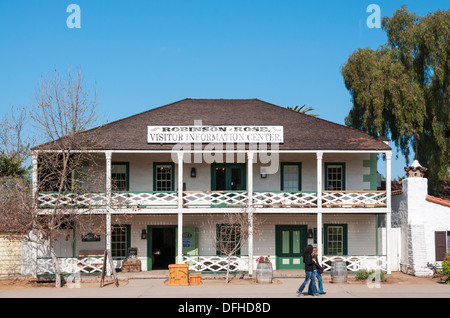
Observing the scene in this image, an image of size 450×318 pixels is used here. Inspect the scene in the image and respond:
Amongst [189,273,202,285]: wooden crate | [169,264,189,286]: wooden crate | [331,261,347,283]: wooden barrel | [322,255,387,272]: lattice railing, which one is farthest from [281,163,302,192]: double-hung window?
[169,264,189,286]: wooden crate

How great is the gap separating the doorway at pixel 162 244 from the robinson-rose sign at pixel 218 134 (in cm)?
424

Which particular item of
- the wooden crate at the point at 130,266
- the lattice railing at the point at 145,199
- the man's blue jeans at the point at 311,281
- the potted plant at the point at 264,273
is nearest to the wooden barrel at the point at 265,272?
the potted plant at the point at 264,273

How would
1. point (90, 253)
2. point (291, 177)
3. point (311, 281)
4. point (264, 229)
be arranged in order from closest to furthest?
point (311, 281)
point (90, 253)
point (264, 229)
point (291, 177)

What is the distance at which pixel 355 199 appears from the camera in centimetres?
2209

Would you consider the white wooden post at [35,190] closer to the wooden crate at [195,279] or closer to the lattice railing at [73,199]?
the lattice railing at [73,199]

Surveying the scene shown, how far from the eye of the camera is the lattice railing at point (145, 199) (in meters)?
21.3

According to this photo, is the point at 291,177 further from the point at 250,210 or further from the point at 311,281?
the point at 311,281

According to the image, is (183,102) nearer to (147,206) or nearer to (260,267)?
(147,206)

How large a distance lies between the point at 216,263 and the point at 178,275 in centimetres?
269

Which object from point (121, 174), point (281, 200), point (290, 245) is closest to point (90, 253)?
point (121, 174)

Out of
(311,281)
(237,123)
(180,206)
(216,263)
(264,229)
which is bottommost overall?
(216,263)

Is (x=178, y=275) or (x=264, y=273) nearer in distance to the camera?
(x=178, y=275)

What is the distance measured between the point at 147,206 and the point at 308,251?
26.9 feet
